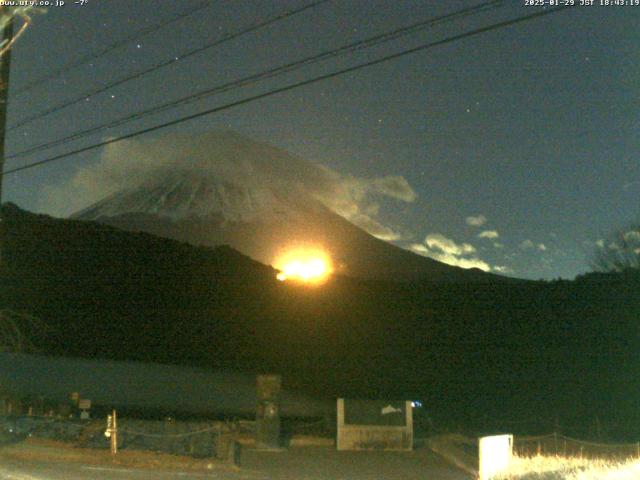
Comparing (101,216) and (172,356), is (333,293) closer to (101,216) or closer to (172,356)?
(172,356)

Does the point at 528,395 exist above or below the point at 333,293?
below

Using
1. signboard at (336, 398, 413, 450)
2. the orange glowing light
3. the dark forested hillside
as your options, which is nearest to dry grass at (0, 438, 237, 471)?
signboard at (336, 398, 413, 450)

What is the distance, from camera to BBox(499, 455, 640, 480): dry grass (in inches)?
482

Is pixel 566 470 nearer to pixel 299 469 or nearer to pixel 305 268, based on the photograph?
pixel 299 469

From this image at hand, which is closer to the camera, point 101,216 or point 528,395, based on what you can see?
point 528,395

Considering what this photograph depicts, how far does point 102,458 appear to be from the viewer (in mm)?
16094

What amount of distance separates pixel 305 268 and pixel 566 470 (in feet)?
118

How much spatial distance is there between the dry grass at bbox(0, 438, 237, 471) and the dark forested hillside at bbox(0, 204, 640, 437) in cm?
2012

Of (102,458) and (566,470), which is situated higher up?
(566,470)

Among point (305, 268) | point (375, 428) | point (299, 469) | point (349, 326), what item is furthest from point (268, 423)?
point (349, 326)

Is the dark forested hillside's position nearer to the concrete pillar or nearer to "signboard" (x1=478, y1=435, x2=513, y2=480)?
the concrete pillar

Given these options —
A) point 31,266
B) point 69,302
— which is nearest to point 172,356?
point 69,302

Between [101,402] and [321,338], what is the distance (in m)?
19.4

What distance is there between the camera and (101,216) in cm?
9356
